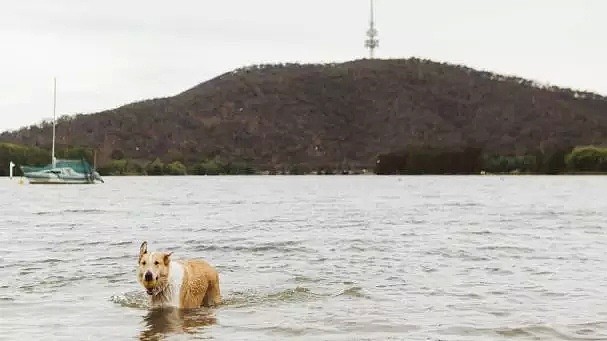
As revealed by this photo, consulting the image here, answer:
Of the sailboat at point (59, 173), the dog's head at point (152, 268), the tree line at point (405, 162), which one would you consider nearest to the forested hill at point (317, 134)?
the tree line at point (405, 162)

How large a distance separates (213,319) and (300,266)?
296 inches

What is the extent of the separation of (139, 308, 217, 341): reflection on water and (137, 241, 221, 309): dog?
108 millimetres

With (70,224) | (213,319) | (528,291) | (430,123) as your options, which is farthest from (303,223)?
(430,123)

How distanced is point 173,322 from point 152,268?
2.89ft

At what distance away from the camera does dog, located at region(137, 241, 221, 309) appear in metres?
12.2

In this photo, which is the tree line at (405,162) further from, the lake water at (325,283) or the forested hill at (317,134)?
the lake water at (325,283)

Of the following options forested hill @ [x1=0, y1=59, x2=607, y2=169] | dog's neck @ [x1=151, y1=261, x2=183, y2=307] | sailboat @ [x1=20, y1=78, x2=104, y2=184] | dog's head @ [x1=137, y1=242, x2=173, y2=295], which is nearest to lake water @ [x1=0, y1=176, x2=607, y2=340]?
dog's neck @ [x1=151, y1=261, x2=183, y2=307]

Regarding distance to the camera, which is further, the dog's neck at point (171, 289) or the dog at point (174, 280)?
the dog's neck at point (171, 289)

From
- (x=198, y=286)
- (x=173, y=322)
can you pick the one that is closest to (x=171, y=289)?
(x=173, y=322)

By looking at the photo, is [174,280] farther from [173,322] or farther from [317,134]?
[317,134]

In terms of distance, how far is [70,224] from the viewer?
116 feet

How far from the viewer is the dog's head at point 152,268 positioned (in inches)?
476

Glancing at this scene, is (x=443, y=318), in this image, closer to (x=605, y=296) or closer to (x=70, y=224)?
(x=605, y=296)

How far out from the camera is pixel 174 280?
12.6 meters
